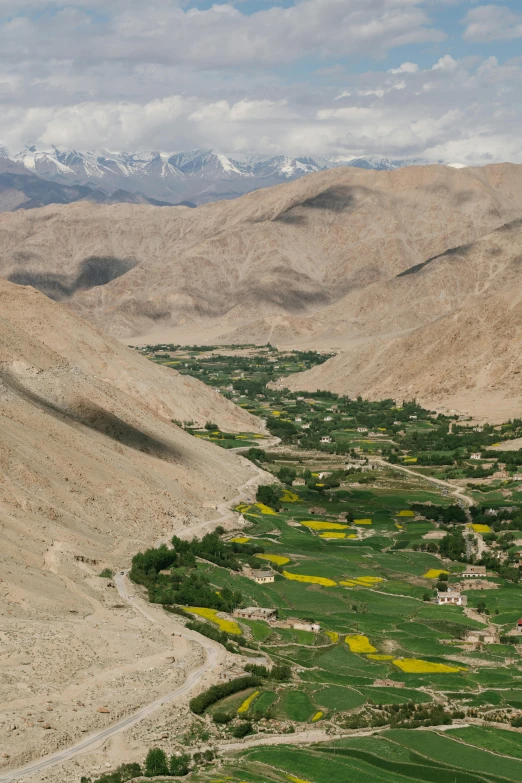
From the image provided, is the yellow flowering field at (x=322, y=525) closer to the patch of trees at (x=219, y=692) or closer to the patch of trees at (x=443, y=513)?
the patch of trees at (x=443, y=513)

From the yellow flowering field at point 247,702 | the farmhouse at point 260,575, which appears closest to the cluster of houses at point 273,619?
the farmhouse at point 260,575

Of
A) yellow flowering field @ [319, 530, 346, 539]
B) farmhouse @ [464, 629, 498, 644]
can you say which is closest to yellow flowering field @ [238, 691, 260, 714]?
farmhouse @ [464, 629, 498, 644]

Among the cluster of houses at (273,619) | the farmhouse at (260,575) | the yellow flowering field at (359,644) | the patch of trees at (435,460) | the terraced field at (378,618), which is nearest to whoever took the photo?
the terraced field at (378,618)

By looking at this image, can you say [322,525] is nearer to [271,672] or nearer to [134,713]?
[271,672]

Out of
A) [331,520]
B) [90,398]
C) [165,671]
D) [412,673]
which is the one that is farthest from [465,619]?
[90,398]

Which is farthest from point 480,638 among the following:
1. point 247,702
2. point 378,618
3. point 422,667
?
point 247,702

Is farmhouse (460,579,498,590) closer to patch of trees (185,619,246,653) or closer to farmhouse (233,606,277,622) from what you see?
farmhouse (233,606,277,622)
